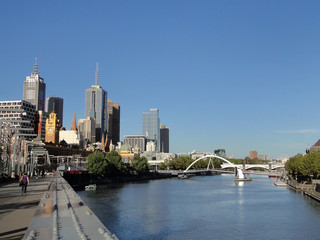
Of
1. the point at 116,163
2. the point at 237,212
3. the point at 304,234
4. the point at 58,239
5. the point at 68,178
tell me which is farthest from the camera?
the point at 116,163

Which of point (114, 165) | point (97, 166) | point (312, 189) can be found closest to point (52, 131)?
point (114, 165)

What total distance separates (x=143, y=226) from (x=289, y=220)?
62.8ft

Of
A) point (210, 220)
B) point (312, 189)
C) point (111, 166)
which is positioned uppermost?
point (111, 166)

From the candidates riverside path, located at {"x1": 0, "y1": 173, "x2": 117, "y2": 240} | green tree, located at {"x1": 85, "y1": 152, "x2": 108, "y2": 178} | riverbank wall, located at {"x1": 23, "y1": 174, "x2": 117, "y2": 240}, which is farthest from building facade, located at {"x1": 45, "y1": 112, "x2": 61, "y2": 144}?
riverbank wall, located at {"x1": 23, "y1": 174, "x2": 117, "y2": 240}

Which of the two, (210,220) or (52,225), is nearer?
(52,225)

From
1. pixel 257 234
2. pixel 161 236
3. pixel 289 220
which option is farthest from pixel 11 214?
pixel 289 220

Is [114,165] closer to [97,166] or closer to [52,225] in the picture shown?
[97,166]

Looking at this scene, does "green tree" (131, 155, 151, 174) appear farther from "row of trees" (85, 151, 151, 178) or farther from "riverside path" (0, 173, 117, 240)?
"riverside path" (0, 173, 117, 240)

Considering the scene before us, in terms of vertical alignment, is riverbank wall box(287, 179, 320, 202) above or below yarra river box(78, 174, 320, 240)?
above

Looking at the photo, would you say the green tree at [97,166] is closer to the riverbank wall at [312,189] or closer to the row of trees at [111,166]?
the row of trees at [111,166]

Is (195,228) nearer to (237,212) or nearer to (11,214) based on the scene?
(237,212)

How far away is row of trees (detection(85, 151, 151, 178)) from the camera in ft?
379

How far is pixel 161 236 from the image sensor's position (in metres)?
34.6

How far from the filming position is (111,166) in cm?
12569
